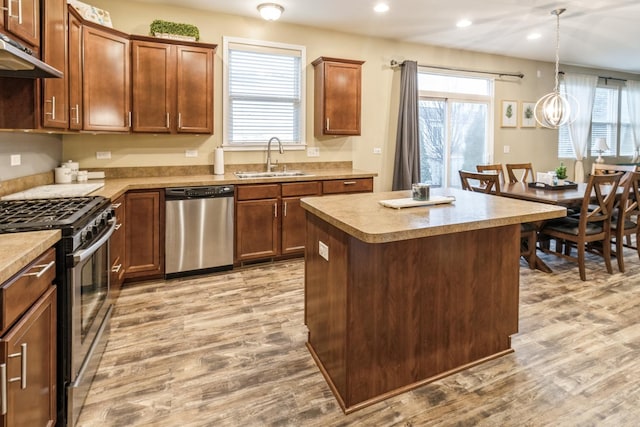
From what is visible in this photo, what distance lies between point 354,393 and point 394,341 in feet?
1.05

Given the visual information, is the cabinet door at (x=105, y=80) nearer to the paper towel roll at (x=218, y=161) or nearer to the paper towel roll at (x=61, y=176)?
the paper towel roll at (x=61, y=176)

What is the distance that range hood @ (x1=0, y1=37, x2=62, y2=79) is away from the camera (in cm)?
155

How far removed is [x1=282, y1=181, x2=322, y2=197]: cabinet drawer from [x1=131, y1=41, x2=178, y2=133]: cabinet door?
1.30 metres

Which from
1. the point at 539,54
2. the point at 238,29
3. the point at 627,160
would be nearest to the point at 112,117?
the point at 238,29

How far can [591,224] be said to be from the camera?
151 inches

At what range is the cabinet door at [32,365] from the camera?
1.21 m

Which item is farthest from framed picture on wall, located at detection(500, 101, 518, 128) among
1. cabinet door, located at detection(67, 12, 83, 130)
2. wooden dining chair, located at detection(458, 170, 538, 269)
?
cabinet door, located at detection(67, 12, 83, 130)

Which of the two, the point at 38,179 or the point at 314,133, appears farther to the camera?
the point at 314,133

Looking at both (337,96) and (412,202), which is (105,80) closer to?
(337,96)

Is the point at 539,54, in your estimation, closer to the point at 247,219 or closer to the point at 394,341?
the point at 247,219

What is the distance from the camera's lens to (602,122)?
24.1 feet

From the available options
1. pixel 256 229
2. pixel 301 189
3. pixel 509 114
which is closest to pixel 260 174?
pixel 301 189

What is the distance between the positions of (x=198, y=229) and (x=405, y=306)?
2.37 m

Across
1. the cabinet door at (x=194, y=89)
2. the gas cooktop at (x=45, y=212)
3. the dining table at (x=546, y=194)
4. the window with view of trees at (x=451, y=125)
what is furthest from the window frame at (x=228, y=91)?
the dining table at (x=546, y=194)
